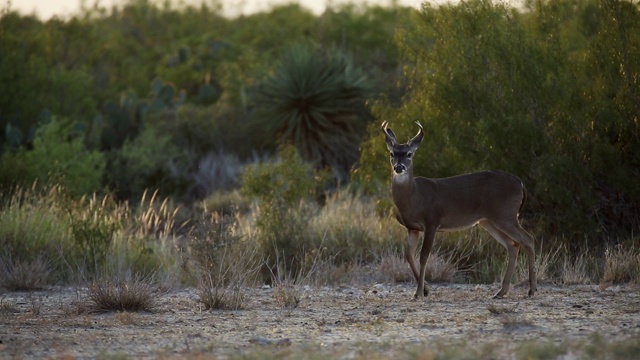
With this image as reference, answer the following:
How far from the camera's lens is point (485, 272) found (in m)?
16.4

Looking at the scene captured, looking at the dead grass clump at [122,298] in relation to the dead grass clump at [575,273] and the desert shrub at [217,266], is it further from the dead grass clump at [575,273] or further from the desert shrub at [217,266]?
the dead grass clump at [575,273]

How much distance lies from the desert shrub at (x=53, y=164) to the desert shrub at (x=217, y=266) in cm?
927

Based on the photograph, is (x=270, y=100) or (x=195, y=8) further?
(x=195, y=8)

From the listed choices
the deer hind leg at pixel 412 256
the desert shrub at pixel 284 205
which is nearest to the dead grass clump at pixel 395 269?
the desert shrub at pixel 284 205

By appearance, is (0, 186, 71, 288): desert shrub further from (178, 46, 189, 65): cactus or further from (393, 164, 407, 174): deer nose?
(178, 46, 189, 65): cactus

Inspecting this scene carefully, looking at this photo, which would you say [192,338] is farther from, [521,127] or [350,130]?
[350,130]

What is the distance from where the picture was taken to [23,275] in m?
15.4

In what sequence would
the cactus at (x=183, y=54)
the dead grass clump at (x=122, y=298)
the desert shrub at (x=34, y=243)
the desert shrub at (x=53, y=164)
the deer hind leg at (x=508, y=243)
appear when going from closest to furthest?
the dead grass clump at (x=122, y=298) → the deer hind leg at (x=508, y=243) → the desert shrub at (x=34, y=243) → the desert shrub at (x=53, y=164) → the cactus at (x=183, y=54)

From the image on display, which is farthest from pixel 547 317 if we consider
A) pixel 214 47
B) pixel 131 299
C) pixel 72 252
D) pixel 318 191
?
pixel 214 47

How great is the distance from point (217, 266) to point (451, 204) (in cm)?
291

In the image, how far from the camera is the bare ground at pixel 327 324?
9453mm

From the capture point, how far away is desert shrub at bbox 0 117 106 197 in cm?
2455

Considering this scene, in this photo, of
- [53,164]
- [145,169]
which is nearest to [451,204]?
[53,164]

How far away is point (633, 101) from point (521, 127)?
1.62 meters
